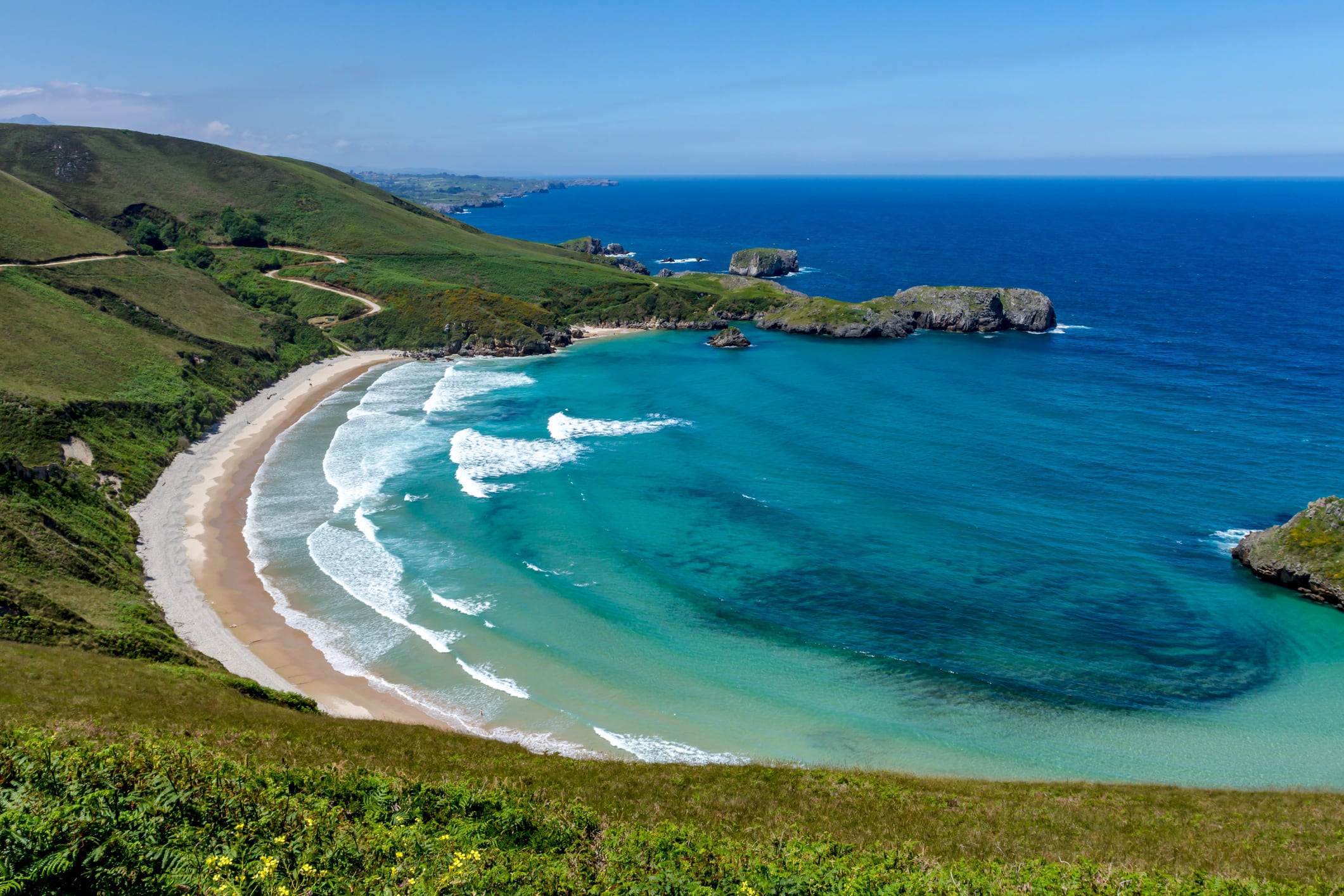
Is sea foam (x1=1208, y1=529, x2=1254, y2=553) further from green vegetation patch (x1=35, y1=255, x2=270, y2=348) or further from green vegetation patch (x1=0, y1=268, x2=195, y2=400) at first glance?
green vegetation patch (x1=35, y1=255, x2=270, y2=348)

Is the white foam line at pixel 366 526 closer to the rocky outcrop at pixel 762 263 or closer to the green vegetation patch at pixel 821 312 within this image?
the green vegetation patch at pixel 821 312

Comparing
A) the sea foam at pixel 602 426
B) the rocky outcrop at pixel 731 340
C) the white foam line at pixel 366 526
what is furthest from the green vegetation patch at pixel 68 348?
the rocky outcrop at pixel 731 340

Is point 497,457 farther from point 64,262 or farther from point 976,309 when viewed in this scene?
point 976,309

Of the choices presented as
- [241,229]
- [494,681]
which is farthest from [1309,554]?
[241,229]

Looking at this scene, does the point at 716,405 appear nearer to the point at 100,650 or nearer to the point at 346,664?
the point at 346,664

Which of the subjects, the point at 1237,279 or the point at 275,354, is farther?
the point at 1237,279

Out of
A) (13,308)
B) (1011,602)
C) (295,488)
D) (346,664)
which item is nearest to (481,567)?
(346,664)

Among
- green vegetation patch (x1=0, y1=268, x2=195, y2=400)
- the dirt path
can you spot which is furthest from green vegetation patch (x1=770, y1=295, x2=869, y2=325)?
the dirt path
